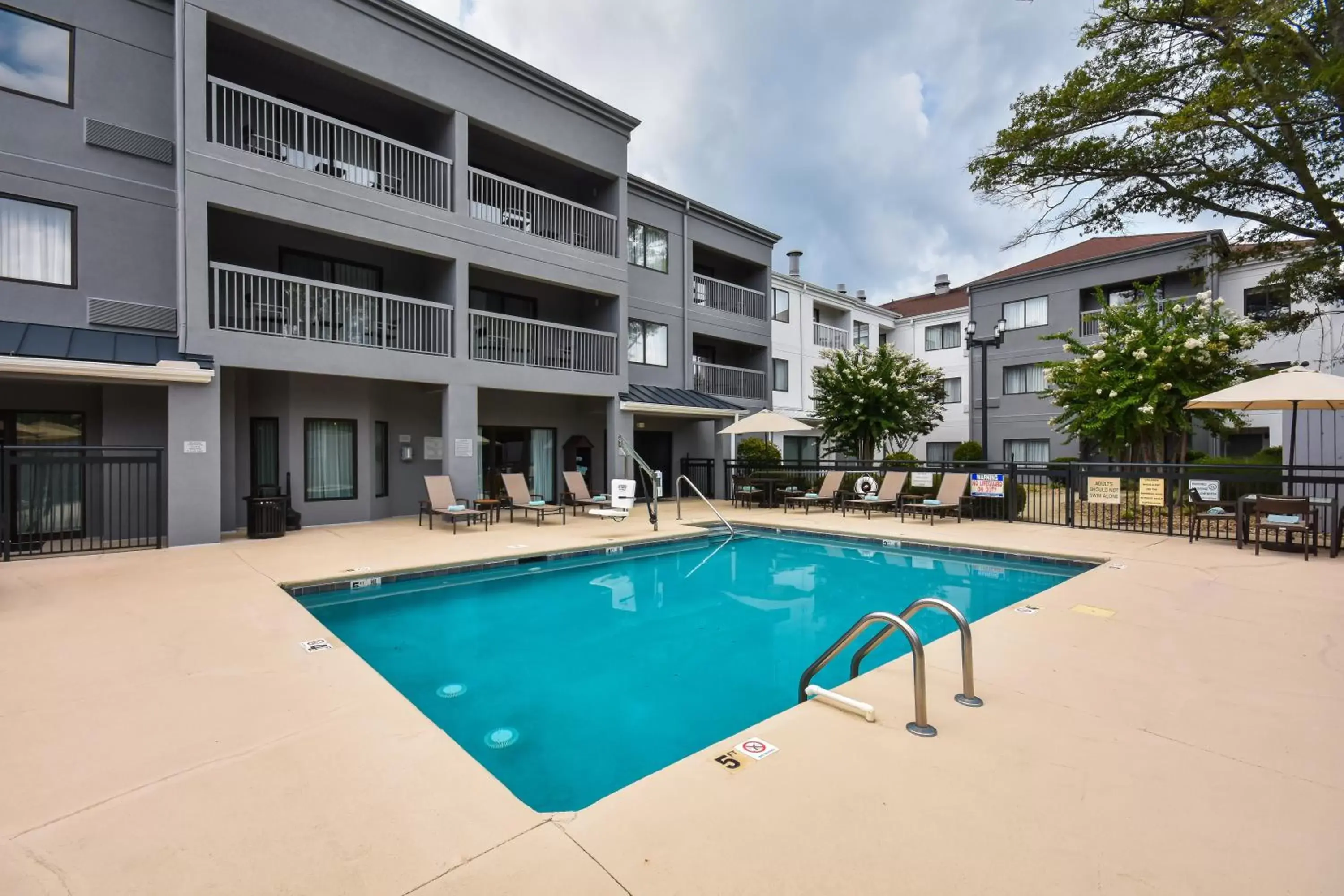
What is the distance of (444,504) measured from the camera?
38.7ft

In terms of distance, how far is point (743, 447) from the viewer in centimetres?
1827

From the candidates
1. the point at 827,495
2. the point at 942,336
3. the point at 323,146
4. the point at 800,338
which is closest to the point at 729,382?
the point at 800,338

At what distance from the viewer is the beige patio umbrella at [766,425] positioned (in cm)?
1424

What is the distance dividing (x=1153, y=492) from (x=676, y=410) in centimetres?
981

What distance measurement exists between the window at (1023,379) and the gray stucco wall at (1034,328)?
156mm

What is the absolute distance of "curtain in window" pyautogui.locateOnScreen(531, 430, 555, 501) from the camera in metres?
16.1

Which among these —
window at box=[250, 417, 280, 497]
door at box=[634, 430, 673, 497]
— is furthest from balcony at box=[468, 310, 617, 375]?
window at box=[250, 417, 280, 497]

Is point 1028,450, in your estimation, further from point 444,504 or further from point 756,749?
point 756,749

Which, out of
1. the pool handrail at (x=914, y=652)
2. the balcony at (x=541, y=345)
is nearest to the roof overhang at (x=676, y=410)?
the balcony at (x=541, y=345)

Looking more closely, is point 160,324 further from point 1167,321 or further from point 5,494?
point 1167,321

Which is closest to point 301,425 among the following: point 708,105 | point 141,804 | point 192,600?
point 192,600

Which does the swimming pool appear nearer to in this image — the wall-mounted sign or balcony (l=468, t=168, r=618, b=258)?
the wall-mounted sign

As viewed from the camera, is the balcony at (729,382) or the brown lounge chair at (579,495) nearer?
the brown lounge chair at (579,495)

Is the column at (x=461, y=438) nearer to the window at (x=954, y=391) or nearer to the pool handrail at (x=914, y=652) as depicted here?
the pool handrail at (x=914, y=652)
